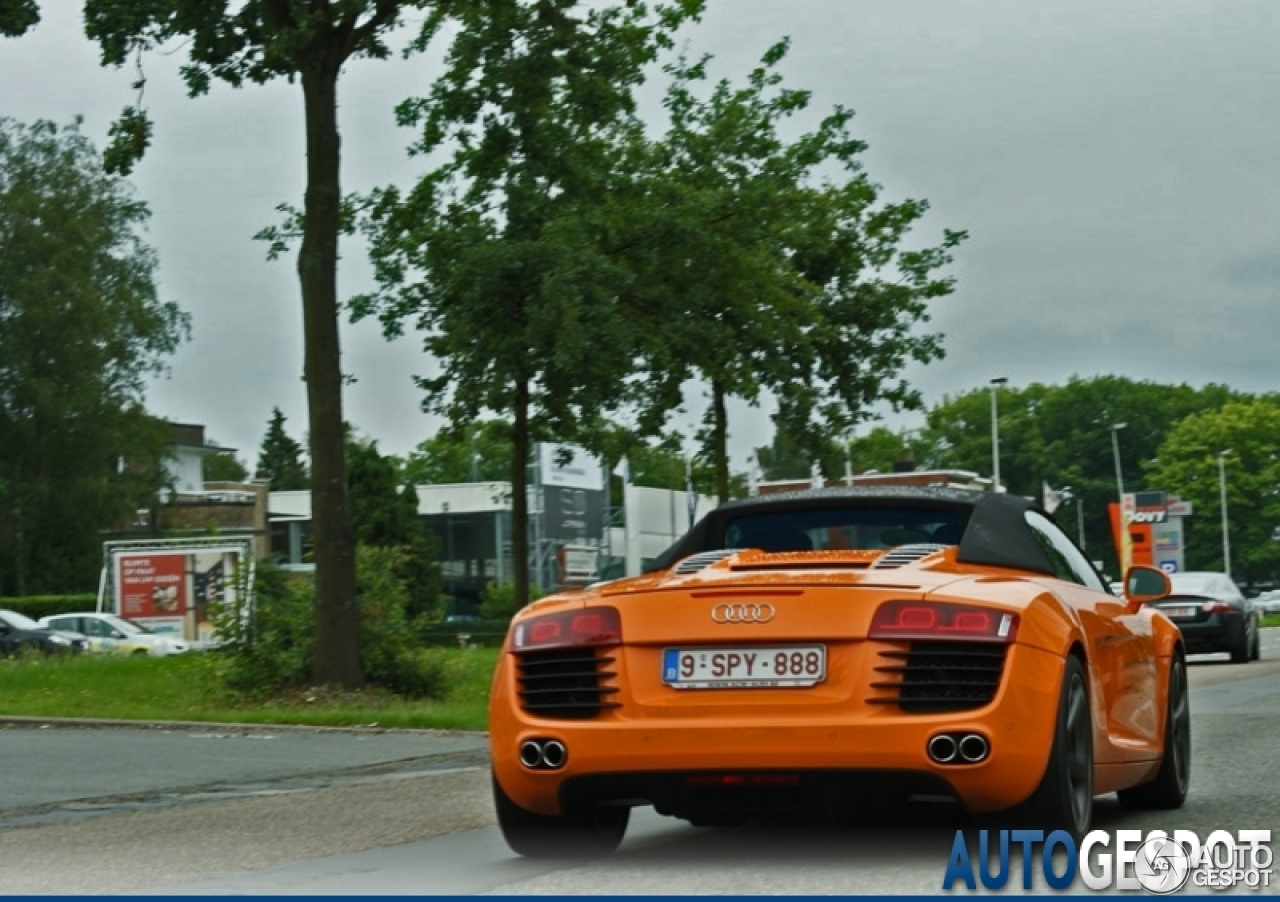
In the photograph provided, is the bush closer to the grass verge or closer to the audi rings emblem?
the grass verge

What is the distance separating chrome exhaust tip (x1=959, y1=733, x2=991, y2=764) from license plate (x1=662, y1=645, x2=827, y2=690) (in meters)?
0.49

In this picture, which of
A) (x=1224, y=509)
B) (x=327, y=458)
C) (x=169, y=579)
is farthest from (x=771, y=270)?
(x=1224, y=509)

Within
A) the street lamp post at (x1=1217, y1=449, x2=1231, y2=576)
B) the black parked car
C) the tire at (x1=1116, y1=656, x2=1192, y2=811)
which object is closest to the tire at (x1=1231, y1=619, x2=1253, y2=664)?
the tire at (x1=1116, y1=656, x2=1192, y2=811)

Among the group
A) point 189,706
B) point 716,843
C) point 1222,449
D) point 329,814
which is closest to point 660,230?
point 189,706

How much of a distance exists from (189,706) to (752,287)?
10409 mm

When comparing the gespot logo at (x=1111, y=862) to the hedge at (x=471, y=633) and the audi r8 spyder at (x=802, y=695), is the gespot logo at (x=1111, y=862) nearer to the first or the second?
the audi r8 spyder at (x=802, y=695)

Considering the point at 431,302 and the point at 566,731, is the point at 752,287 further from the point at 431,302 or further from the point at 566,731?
the point at 566,731

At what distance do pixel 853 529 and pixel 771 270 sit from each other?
22.5 meters

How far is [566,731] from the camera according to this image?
764cm

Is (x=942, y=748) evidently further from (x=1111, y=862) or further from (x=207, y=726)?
(x=207, y=726)

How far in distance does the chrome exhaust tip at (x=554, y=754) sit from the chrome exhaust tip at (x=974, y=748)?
52.1 inches

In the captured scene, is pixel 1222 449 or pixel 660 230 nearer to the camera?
pixel 660 230

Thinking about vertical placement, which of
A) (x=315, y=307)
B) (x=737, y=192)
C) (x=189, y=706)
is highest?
(x=737, y=192)

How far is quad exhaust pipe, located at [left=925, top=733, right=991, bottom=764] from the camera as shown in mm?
7242
